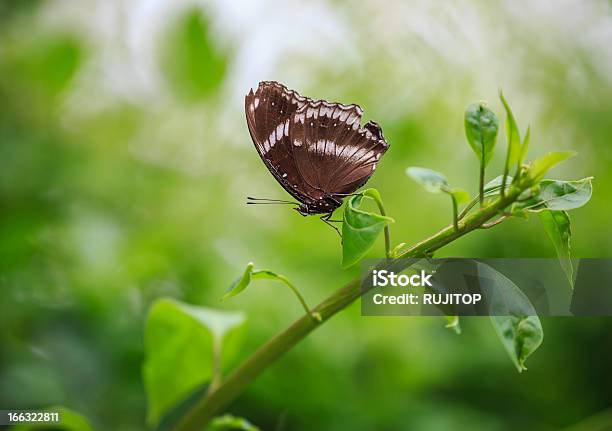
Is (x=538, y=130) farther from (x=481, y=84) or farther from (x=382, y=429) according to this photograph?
(x=382, y=429)

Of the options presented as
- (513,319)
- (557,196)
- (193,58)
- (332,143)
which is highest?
(193,58)

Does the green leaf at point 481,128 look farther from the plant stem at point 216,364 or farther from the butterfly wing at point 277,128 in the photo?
the plant stem at point 216,364

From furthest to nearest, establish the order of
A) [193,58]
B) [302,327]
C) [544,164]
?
[193,58] → [302,327] → [544,164]

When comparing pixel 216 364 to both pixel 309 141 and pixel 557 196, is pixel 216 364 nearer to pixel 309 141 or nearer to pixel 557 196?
pixel 309 141

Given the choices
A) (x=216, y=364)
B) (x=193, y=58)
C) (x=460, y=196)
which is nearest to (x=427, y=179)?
(x=460, y=196)

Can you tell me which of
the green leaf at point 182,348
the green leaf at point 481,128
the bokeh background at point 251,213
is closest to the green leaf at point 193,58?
the bokeh background at point 251,213

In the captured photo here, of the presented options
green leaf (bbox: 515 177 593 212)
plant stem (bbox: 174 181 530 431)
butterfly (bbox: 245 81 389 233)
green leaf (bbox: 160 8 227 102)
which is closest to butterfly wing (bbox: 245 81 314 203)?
butterfly (bbox: 245 81 389 233)

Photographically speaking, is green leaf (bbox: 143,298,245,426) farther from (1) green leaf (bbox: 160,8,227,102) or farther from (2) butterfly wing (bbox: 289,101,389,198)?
(1) green leaf (bbox: 160,8,227,102)

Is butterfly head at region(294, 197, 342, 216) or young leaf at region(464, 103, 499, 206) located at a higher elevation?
young leaf at region(464, 103, 499, 206)
